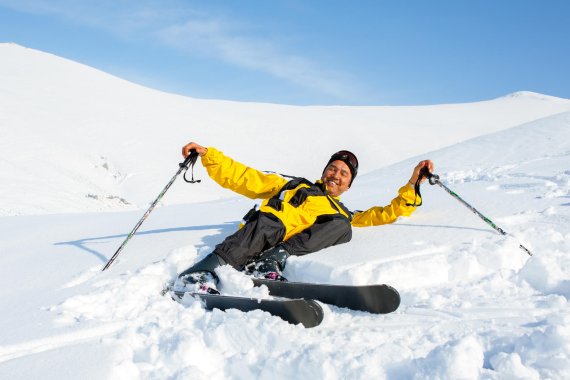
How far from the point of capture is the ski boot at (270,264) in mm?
3291

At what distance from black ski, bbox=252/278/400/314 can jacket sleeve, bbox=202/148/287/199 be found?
1339 millimetres

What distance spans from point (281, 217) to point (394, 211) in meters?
1.13

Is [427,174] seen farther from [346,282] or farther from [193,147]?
[193,147]

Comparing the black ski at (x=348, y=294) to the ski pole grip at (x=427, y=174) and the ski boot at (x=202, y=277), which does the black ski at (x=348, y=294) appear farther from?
the ski pole grip at (x=427, y=174)

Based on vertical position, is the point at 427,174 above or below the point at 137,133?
below

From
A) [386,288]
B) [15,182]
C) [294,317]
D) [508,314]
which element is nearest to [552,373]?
[508,314]

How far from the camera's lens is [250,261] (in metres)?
3.57

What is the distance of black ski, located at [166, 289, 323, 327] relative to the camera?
2.39 meters

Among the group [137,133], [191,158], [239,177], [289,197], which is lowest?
[289,197]

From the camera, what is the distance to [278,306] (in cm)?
247

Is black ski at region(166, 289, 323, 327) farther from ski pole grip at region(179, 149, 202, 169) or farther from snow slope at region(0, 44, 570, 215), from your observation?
snow slope at region(0, 44, 570, 215)

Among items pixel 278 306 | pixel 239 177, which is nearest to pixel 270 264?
pixel 278 306

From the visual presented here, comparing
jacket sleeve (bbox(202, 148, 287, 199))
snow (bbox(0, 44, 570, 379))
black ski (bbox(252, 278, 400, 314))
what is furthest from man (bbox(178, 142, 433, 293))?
black ski (bbox(252, 278, 400, 314))

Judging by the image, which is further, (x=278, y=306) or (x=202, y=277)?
(x=202, y=277)
